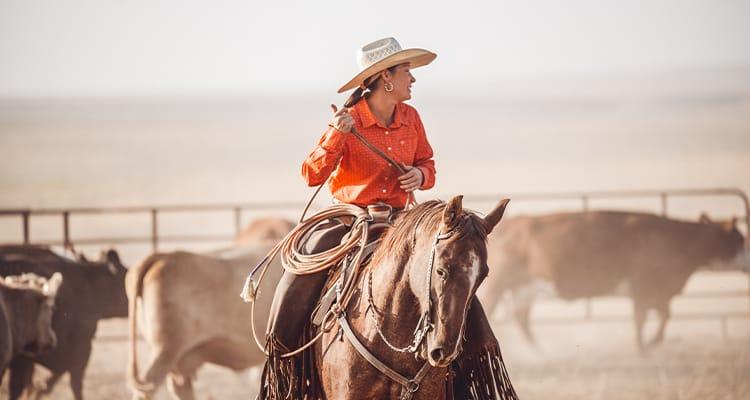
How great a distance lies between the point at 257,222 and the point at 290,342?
786 centimetres

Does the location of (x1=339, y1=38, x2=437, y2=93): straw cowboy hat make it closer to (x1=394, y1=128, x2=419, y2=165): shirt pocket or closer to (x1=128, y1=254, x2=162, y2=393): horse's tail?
(x1=394, y1=128, x2=419, y2=165): shirt pocket

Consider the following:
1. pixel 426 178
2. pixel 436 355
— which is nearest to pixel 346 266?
pixel 426 178

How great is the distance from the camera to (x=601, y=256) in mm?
13953

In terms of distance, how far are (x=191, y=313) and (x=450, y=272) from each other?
563 cm

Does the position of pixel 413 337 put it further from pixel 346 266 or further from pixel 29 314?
pixel 29 314

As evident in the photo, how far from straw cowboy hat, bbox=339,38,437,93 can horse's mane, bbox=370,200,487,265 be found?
0.68 meters

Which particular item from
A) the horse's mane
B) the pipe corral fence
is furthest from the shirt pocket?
the pipe corral fence

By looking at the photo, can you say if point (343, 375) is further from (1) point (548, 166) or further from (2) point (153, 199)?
(1) point (548, 166)

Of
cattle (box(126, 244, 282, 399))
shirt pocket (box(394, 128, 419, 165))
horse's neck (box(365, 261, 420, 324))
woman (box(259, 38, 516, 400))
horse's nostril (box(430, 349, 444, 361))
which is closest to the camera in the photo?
horse's nostril (box(430, 349, 444, 361))

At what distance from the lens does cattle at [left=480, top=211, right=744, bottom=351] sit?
13.9 meters

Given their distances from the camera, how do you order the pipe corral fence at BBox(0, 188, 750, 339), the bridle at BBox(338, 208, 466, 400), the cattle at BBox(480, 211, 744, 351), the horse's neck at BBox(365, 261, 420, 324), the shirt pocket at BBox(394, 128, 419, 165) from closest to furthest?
the bridle at BBox(338, 208, 466, 400)
the horse's neck at BBox(365, 261, 420, 324)
the shirt pocket at BBox(394, 128, 419, 165)
the pipe corral fence at BBox(0, 188, 750, 339)
the cattle at BBox(480, 211, 744, 351)

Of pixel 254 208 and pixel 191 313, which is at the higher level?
pixel 254 208

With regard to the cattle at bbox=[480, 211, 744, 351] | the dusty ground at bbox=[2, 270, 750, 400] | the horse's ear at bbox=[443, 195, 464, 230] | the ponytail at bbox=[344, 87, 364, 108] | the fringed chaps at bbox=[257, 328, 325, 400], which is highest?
the ponytail at bbox=[344, 87, 364, 108]

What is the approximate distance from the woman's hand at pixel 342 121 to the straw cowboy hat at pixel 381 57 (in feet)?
0.59
